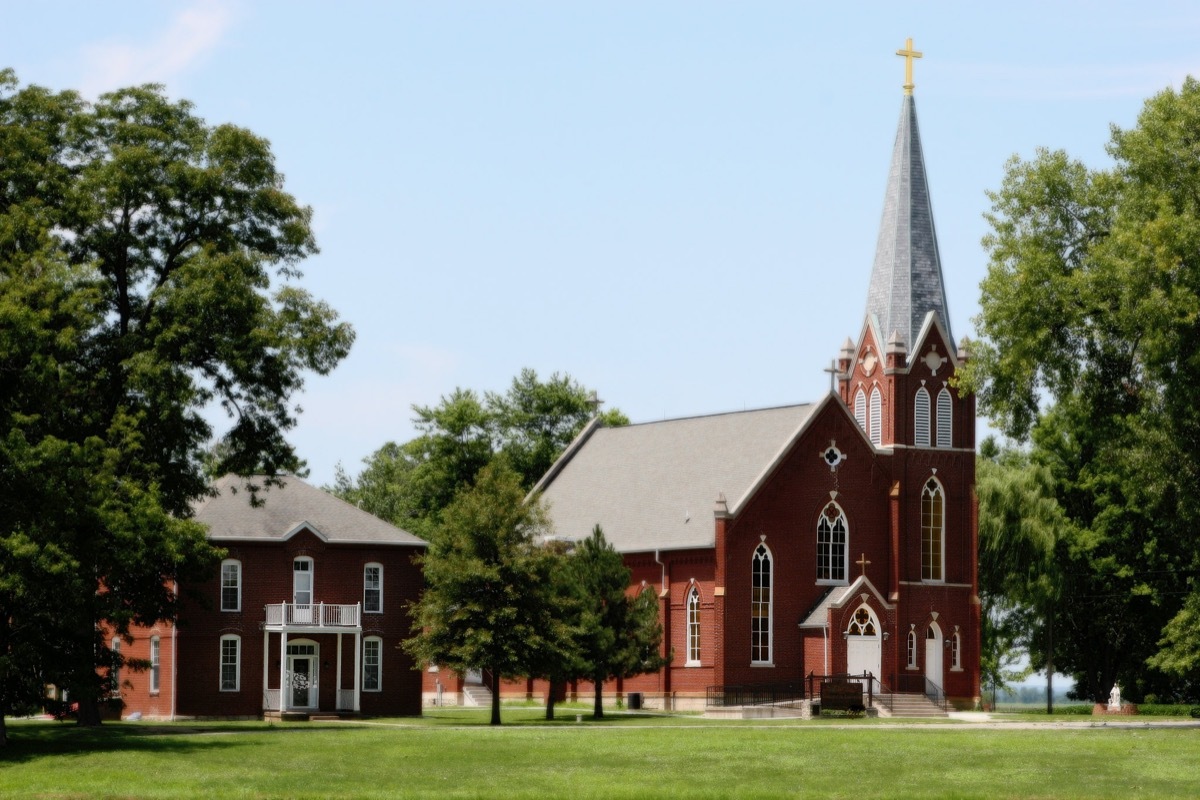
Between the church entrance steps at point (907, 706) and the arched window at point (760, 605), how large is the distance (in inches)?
177

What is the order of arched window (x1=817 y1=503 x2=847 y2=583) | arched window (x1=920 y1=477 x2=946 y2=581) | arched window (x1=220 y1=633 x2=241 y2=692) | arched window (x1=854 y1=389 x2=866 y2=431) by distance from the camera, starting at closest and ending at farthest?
arched window (x1=220 y1=633 x2=241 y2=692), arched window (x1=817 y1=503 x2=847 y2=583), arched window (x1=920 y1=477 x2=946 y2=581), arched window (x1=854 y1=389 x2=866 y2=431)

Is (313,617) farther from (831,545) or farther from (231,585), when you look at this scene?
(831,545)

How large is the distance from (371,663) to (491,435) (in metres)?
25.6

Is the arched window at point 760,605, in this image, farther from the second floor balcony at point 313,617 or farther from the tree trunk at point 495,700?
the tree trunk at point 495,700

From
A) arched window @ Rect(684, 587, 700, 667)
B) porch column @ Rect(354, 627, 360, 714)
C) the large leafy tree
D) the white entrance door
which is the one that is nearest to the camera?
the large leafy tree

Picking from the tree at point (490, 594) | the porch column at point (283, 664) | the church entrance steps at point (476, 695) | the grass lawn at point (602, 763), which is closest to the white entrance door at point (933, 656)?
the church entrance steps at point (476, 695)

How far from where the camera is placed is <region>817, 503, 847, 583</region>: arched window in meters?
67.2

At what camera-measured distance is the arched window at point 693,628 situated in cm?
6588

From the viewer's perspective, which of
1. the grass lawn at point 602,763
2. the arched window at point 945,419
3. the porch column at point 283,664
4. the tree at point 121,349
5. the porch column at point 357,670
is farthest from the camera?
the arched window at point 945,419

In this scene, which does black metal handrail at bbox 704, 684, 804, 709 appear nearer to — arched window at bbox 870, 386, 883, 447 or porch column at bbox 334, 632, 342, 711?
arched window at bbox 870, 386, 883, 447

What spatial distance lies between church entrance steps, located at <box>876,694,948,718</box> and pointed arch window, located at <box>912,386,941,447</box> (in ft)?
32.3

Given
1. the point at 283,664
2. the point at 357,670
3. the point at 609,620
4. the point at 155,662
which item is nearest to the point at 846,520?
the point at 609,620

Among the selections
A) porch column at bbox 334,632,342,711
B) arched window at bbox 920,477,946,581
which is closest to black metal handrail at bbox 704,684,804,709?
arched window at bbox 920,477,946,581

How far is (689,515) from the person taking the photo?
67625 mm
